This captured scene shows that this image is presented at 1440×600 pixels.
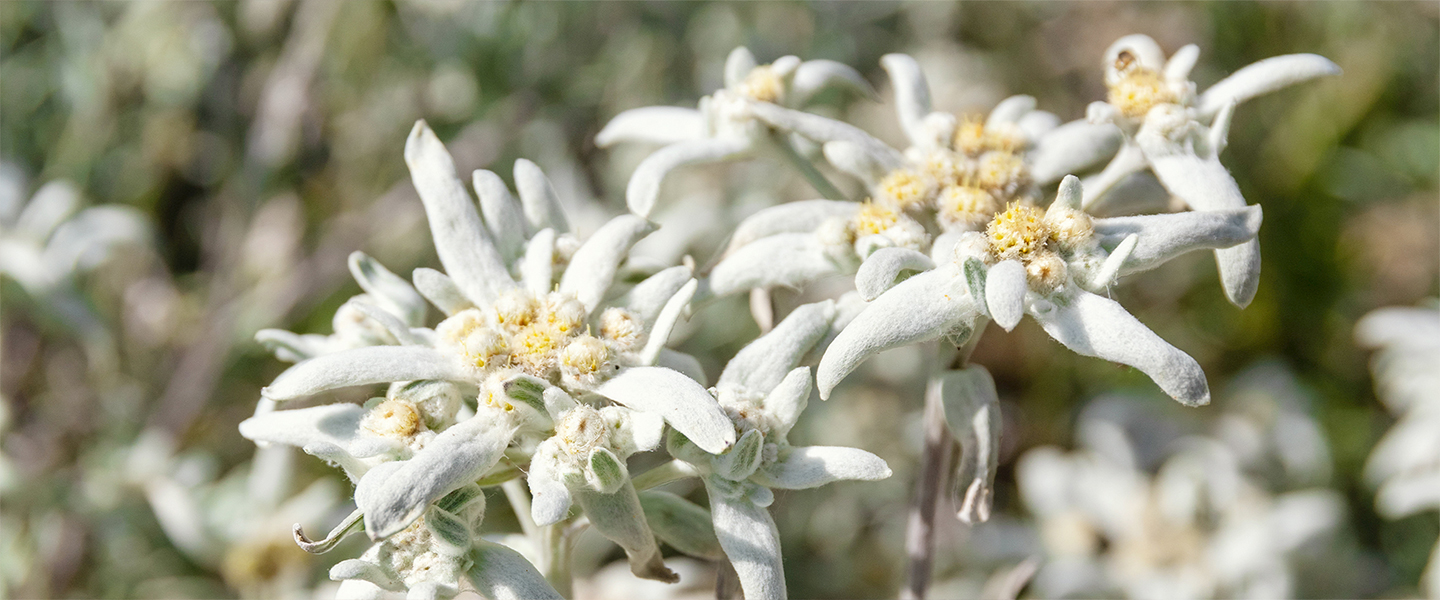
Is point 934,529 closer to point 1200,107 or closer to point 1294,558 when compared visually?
point 1200,107

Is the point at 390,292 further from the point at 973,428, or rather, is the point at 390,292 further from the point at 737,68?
the point at 973,428

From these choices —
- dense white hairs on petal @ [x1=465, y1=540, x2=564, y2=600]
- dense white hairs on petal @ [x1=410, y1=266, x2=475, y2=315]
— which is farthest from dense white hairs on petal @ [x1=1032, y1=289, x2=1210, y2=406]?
dense white hairs on petal @ [x1=410, y1=266, x2=475, y2=315]

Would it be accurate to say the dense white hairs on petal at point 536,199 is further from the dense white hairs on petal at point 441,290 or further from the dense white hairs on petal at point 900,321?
the dense white hairs on petal at point 900,321

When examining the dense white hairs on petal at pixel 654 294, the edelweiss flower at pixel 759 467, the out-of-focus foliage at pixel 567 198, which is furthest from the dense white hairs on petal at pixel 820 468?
the out-of-focus foliage at pixel 567 198

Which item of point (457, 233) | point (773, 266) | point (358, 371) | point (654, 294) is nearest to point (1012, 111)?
point (773, 266)

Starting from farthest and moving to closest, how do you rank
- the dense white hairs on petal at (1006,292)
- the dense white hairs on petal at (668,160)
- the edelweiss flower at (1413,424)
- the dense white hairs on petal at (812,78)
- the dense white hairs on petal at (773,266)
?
the edelweiss flower at (1413,424), the dense white hairs on petal at (812,78), the dense white hairs on petal at (668,160), the dense white hairs on petal at (773,266), the dense white hairs on petal at (1006,292)

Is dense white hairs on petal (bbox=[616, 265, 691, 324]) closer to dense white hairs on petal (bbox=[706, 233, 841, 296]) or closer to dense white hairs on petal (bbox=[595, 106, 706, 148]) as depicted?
dense white hairs on petal (bbox=[706, 233, 841, 296])
